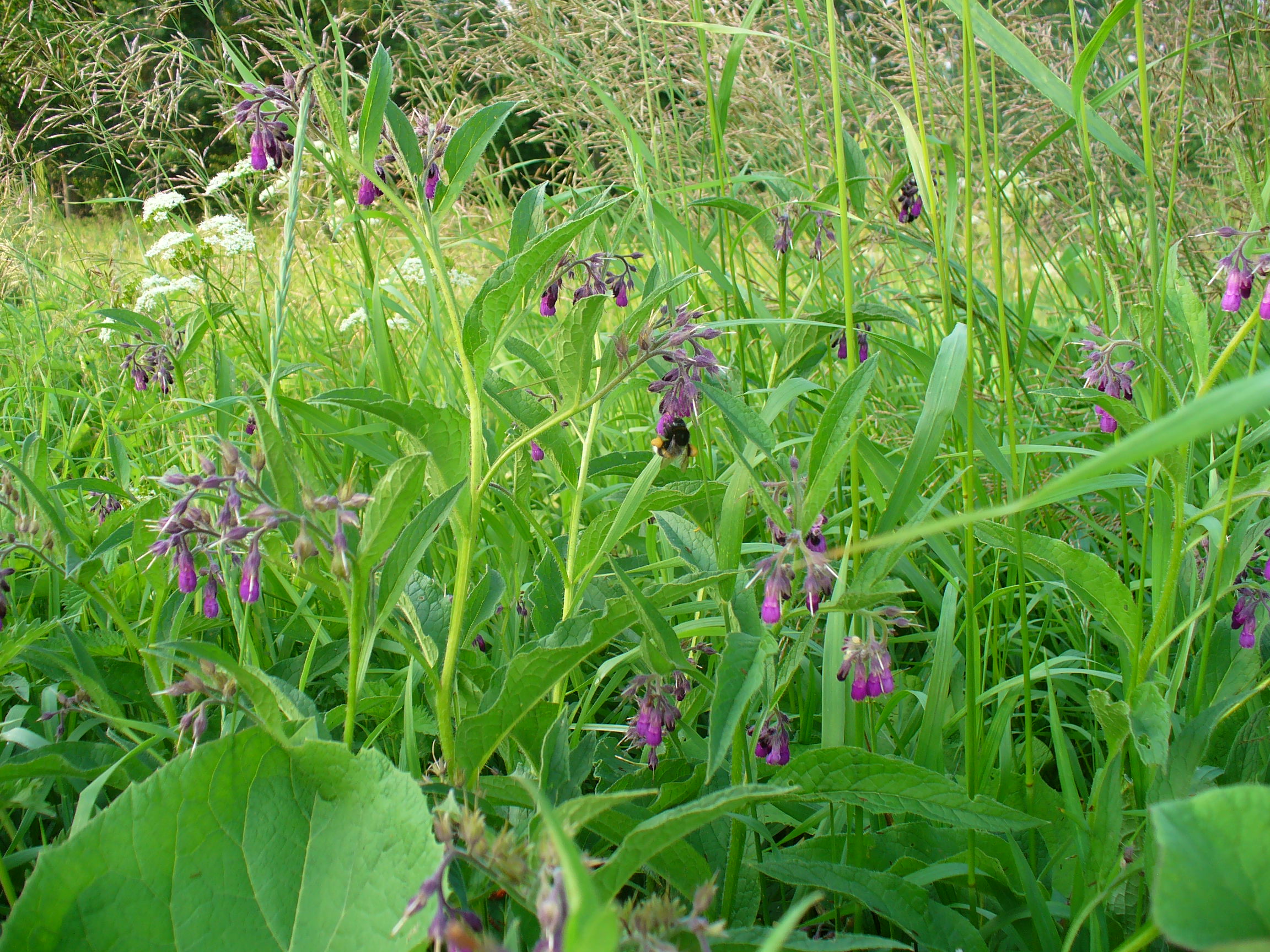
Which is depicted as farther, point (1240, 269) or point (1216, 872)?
point (1240, 269)

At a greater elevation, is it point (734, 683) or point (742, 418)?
point (742, 418)

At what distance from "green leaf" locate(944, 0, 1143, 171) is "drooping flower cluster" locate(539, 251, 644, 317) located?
61 cm

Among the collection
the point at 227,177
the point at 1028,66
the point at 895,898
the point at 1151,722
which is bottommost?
the point at 895,898

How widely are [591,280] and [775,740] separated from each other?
0.80 m

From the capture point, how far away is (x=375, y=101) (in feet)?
3.56

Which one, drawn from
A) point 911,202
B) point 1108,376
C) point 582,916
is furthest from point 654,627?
point 911,202

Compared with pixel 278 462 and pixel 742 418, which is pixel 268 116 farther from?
pixel 742 418


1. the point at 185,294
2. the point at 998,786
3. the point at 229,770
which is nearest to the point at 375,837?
the point at 229,770

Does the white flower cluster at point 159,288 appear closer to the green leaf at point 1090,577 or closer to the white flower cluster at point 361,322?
the white flower cluster at point 361,322

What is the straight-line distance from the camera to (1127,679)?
4.40 ft

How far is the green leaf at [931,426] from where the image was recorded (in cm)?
112

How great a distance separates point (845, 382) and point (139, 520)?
1.19 m

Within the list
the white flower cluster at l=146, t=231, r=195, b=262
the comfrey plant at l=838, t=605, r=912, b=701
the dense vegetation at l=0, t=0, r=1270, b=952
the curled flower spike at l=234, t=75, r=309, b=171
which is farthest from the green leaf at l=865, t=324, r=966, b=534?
the white flower cluster at l=146, t=231, r=195, b=262

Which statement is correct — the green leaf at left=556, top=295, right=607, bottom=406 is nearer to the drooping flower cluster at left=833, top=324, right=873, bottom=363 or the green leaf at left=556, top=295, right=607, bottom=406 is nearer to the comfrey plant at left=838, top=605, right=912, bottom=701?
the comfrey plant at left=838, top=605, right=912, bottom=701
